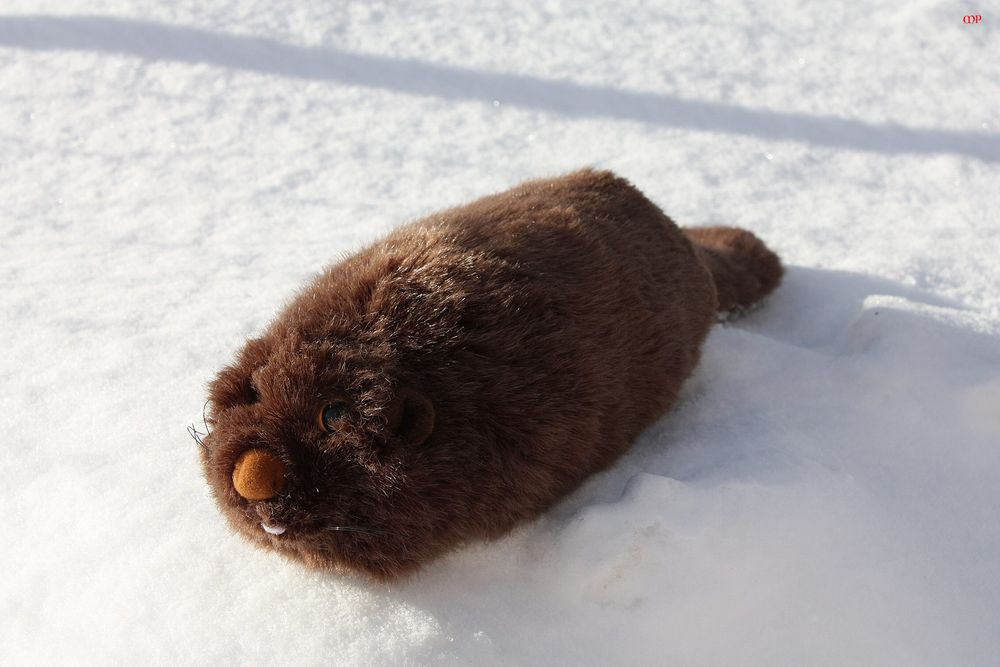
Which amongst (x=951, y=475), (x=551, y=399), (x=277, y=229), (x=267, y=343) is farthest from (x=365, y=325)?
(x=277, y=229)

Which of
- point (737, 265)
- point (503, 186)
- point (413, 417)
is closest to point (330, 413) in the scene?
point (413, 417)

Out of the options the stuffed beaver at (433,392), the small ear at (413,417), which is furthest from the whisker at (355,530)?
the small ear at (413,417)

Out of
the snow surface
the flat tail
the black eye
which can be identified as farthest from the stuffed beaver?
the flat tail

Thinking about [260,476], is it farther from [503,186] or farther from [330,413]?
[503,186]

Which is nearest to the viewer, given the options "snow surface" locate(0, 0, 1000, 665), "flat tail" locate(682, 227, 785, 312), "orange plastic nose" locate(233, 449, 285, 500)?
"orange plastic nose" locate(233, 449, 285, 500)

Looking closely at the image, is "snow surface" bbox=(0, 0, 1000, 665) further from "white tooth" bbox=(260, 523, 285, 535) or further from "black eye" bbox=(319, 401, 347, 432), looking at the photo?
"black eye" bbox=(319, 401, 347, 432)

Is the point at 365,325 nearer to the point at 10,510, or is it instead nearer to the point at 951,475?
the point at 10,510
